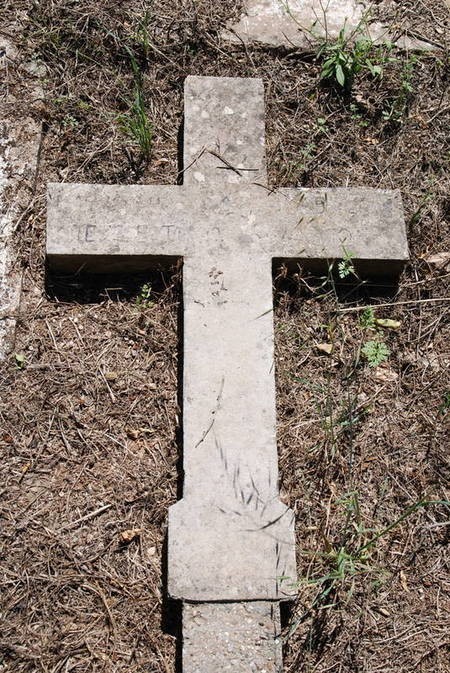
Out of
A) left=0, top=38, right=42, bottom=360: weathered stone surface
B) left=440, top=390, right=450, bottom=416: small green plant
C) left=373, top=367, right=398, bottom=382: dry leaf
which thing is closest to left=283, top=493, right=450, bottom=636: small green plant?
left=440, top=390, right=450, bottom=416: small green plant

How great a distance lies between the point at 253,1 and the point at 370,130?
0.92 m

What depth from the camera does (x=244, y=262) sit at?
3.28 meters

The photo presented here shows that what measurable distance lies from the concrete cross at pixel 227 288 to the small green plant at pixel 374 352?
1.07ft

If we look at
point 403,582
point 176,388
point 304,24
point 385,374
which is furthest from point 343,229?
point 403,582

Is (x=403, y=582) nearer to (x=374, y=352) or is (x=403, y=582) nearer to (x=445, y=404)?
(x=445, y=404)

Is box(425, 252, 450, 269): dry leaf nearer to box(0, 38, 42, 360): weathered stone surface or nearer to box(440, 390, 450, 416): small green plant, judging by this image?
box(440, 390, 450, 416): small green plant

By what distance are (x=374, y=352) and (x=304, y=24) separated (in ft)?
5.79

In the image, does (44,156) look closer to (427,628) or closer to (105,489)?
(105,489)

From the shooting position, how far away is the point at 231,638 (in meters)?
2.80

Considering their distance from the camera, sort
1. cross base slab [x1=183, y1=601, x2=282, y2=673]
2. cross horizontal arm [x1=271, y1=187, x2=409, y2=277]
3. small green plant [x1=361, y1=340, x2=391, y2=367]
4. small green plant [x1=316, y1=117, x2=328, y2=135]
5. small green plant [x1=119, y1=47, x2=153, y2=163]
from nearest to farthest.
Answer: cross base slab [x1=183, y1=601, x2=282, y2=673], cross horizontal arm [x1=271, y1=187, x2=409, y2=277], small green plant [x1=361, y1=340, x2=391, y2=367], small green plant [x1=119, y1=47, x2=153, y2=163], small green plant [x1=316, y1=117, x2=328, y2=135]

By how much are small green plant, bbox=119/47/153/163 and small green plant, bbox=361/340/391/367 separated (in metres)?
1.32

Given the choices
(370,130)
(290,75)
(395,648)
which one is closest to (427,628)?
(395,648)

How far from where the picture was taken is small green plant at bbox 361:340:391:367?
3.47 meters

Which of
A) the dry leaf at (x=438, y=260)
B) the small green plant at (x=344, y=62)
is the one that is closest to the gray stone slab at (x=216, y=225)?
the dry leaf at (x=438, y=260)
